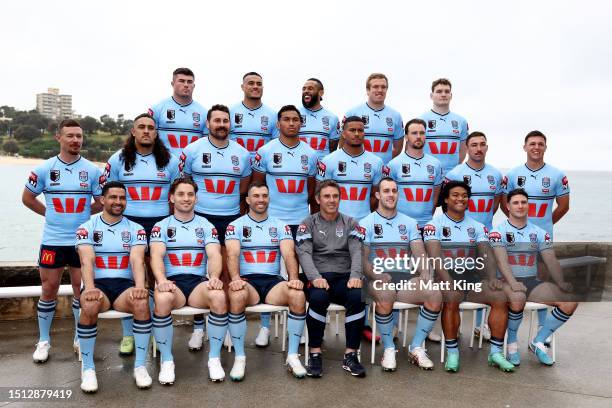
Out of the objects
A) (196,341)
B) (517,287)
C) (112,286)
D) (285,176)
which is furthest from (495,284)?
(112,286)

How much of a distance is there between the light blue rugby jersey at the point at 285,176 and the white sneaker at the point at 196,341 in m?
1.33

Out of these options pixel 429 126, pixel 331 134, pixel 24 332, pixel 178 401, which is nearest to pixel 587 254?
pixel 429 126

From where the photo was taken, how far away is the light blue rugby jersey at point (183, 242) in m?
4.73

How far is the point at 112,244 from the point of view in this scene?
4633mm

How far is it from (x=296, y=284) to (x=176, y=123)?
7.70ft

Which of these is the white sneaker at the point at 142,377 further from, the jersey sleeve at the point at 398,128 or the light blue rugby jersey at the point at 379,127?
the jersey sleeve at the point at 398,128

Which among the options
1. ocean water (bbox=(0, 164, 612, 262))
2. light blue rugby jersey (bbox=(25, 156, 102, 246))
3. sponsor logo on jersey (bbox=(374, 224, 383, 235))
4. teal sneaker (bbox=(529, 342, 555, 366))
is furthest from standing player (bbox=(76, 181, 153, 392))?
ocean water (bbox=(0, 164, 612, 262))

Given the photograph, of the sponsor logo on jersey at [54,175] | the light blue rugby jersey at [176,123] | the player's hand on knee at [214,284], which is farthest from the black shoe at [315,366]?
the sponsor logo on jersey at [54,175]

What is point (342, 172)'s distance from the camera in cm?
554

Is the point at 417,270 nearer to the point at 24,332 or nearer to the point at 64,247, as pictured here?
the point at 64,247

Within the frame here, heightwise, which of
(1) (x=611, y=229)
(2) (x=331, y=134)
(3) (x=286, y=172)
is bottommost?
(1) (x=611, y=229)

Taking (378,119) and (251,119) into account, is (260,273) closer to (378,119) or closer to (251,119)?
(251,119)

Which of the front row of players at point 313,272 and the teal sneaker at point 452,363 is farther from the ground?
the front row of players at point 313,272

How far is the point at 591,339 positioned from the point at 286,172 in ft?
12.0
